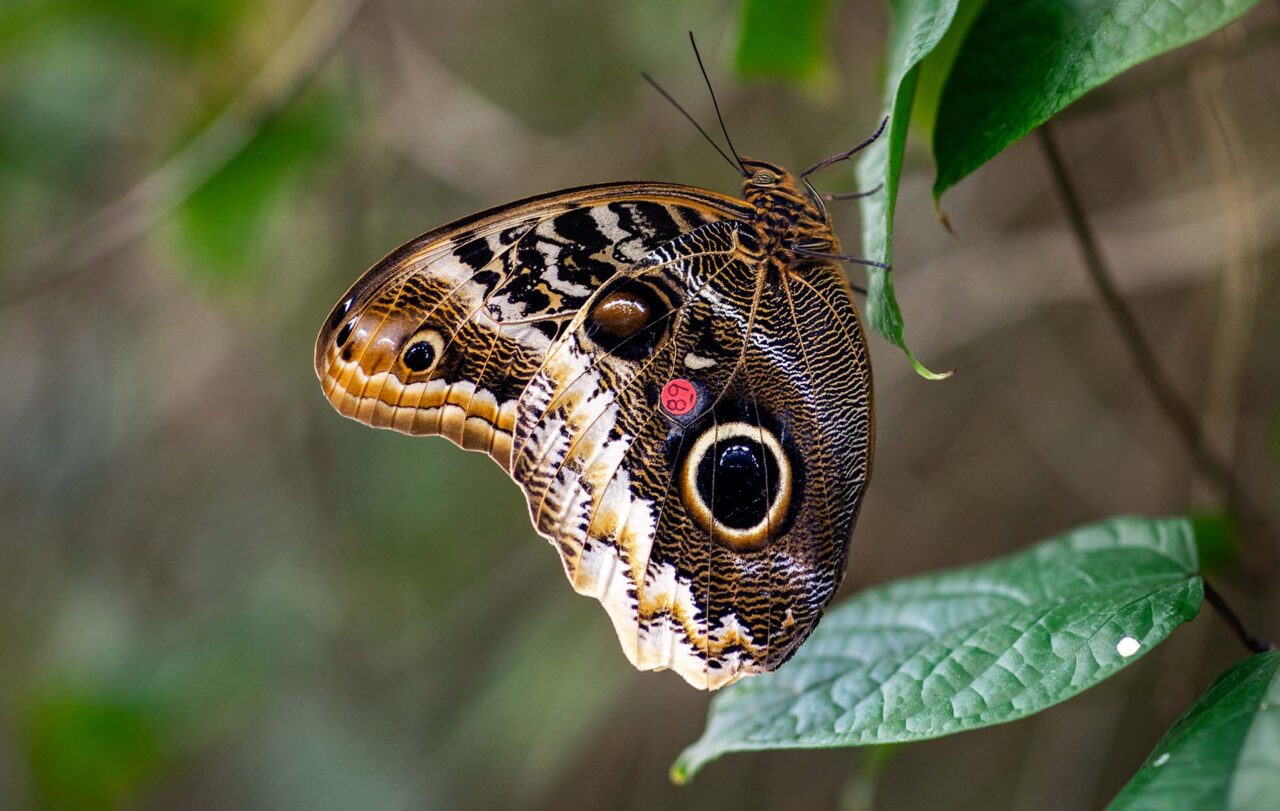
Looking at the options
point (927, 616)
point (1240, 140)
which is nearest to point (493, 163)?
point (1240, 140)

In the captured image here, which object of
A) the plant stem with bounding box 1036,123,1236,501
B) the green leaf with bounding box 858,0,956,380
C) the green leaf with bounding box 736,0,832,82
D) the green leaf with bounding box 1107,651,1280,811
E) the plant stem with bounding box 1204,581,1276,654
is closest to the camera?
the green leaf with bounding box 1107,651,1280,811

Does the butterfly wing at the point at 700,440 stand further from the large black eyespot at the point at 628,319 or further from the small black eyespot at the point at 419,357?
the small black eyespot at the point at 419,357

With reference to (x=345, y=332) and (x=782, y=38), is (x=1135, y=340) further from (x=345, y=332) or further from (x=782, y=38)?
(x=345, y=332)

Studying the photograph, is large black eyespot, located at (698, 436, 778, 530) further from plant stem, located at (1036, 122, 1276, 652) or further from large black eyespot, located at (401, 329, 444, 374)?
plant stem, located at (1036, 122, 1276, 652)

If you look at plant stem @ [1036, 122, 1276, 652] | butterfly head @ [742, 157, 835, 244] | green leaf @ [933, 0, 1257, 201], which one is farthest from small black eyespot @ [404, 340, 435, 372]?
plant stem @ [1036, 122, 1276, 652]

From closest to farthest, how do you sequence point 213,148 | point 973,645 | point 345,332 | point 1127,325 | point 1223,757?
point 1223,757 → point 973,645 → point 345,332 → point 1127,325 → point 213,148

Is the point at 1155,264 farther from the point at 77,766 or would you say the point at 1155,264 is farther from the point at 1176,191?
the point at 77,766

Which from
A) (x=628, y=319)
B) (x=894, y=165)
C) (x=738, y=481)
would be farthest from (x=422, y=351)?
(x=894, y=165)
